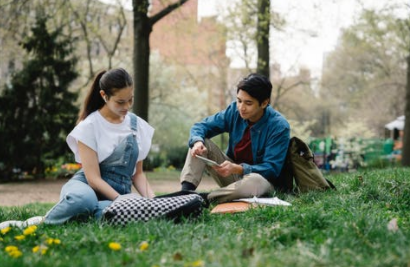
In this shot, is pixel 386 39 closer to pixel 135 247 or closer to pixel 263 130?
pixel 263 130

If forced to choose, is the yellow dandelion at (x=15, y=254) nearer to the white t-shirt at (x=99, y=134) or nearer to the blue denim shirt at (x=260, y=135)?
the white t-shirt at (x=99, y=134)

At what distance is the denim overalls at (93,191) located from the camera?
152 inches

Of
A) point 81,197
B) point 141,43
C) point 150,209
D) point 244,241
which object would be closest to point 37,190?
point 141,43

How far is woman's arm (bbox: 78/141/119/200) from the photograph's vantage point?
4188 mm

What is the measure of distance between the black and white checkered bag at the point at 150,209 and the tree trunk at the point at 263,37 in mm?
10498

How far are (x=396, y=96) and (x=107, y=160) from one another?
1394 inches

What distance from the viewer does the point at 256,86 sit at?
4.80 m

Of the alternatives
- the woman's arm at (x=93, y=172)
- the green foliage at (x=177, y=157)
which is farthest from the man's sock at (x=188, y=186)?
the green foliage at (x=177, y=157)

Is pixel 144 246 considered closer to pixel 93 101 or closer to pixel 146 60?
pixel 93 101

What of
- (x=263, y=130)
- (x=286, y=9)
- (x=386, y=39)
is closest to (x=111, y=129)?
(x=263, y=130)

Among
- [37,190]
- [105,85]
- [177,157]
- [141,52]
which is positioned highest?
[141,52]

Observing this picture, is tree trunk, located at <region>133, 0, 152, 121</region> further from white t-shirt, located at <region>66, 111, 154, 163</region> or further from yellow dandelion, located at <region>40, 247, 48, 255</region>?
yellow dandelion, located at <region>40, 247, 48, 255</region>

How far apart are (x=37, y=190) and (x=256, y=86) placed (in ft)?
29.2

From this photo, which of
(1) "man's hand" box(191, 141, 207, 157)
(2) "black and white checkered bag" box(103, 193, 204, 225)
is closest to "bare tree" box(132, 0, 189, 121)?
(1) "man's hand" box(191, 141, 207, 157)
